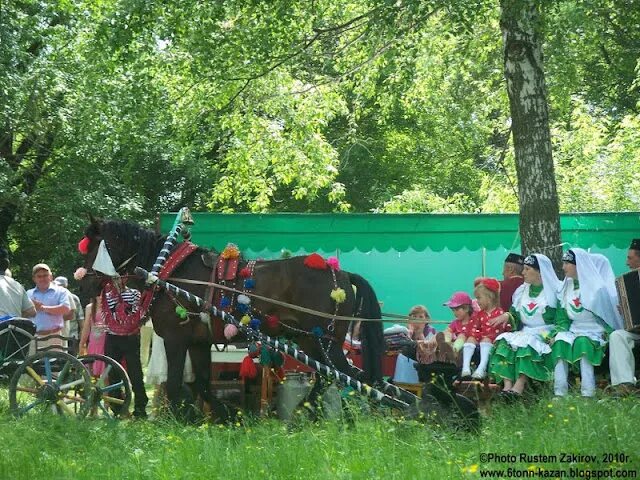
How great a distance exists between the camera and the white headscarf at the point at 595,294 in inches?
344

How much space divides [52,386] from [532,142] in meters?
4.95

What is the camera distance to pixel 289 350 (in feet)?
28.6

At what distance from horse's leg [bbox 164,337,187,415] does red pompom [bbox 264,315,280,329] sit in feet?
2.47

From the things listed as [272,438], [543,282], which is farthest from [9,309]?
[543,282]

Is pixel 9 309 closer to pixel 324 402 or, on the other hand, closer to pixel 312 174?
pixel 324 402

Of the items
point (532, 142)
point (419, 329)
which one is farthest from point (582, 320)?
point (419, 329)

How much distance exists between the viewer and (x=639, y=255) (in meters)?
8.76

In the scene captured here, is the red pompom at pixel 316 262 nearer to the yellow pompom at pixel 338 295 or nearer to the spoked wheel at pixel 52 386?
the yellow pompom at pixel 338 295

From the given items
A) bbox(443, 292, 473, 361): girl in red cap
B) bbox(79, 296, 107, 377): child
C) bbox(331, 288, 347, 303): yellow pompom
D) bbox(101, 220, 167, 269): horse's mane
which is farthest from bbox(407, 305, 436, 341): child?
bbox(79, 296, 107, 377): child

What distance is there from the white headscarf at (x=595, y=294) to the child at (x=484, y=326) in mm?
824

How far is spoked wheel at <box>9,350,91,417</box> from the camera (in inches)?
349

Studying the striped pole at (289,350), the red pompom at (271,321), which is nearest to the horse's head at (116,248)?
the striped pole at (289,350)

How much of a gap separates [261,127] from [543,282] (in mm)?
7886

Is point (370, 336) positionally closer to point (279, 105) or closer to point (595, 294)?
point (595, 294)
